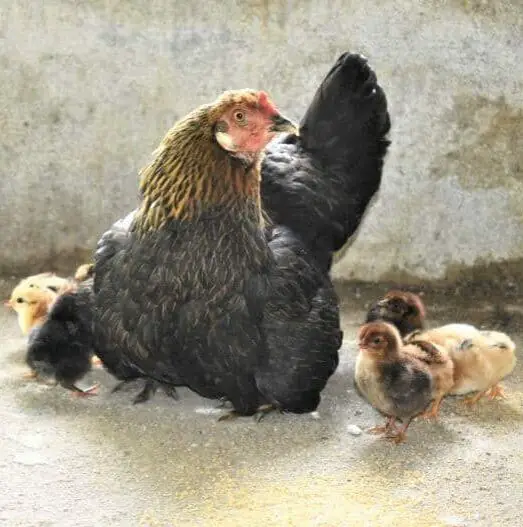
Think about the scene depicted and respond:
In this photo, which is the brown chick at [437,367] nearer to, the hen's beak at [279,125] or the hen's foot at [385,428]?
the hen's foot at [385,428]

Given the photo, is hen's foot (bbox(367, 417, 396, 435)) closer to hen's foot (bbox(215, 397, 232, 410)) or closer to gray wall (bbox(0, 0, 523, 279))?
hen's foot (bbox(215, 397, 232, 410))

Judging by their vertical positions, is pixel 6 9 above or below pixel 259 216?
above

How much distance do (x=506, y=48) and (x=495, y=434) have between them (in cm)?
187

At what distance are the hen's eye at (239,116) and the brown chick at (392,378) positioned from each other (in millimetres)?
839

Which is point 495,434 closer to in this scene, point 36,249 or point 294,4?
point 294,4

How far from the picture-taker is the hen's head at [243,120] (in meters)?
2.87

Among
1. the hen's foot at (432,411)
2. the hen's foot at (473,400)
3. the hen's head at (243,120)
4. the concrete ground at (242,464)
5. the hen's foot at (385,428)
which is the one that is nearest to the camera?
the concrete ground at (242,464)

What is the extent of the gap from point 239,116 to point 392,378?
1.03m

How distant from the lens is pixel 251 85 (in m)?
4.21

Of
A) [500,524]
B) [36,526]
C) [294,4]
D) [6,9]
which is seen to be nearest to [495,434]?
[500,524]

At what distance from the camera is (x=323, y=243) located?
11.5 ft

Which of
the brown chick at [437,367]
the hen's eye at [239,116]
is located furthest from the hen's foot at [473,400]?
the hen's eye at [239,116]

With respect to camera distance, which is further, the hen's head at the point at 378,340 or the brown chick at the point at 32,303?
the brown chick at the point at 32,303

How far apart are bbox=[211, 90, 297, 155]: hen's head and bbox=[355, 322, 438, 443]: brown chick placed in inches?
30.3
